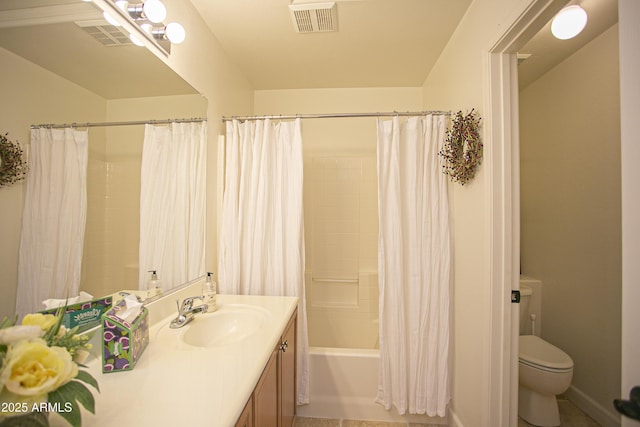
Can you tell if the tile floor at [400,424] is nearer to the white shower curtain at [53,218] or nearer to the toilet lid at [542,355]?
the toilet lid at [542,355]

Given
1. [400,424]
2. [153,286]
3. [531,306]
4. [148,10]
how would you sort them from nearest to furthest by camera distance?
[148,10]
[153,286]
[400,424]
[531,306]

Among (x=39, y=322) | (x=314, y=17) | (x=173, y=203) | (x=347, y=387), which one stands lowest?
(x=347, y=387)

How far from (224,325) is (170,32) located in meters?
1.47

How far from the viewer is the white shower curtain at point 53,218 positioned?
29.2 inches

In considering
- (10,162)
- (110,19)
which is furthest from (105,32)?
(10,162)

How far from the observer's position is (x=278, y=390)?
1.16 metres

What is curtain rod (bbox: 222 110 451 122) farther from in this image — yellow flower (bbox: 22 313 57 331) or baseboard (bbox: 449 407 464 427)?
baseboard (bbox: 449 407 464 427)

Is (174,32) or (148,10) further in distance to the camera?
(174,32)

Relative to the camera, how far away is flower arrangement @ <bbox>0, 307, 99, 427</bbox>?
0.42 m

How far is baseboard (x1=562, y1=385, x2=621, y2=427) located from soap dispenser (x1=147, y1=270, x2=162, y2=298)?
2872mm

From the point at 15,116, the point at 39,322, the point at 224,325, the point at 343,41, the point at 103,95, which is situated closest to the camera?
the point at 39,322

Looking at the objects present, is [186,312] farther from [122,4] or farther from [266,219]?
[122,4]

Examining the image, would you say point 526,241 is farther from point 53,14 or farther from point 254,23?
point 53,14

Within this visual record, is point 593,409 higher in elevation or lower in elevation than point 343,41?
lower
